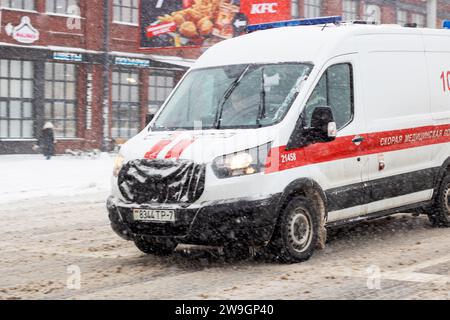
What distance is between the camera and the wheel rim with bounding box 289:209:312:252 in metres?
8.19

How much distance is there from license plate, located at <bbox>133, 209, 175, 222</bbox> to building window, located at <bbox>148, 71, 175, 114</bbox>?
28.1 meters

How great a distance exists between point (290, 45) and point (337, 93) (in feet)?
2.40

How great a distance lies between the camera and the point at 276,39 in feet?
30.3

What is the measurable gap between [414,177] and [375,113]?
1.12 meters

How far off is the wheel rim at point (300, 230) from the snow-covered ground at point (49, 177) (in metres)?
8.78

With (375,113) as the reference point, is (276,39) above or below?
above

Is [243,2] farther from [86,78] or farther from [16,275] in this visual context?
[16,275]

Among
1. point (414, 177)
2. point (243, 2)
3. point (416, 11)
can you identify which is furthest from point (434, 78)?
point (416, 11)

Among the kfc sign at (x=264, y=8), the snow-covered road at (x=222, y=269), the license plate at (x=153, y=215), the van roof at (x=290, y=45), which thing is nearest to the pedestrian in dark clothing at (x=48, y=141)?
the kfc sign at (x=264, y=8)

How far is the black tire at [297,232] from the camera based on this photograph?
26.5 ft

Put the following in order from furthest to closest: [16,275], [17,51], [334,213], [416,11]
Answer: [416,11]
[17,51]
[334,213]
[16,275]

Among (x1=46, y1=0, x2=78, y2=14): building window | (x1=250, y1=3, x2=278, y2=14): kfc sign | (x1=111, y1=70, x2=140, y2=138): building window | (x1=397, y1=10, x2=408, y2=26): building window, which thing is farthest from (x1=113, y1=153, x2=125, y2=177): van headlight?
(x1=397, y1=10, x2=408, y2=26): building window

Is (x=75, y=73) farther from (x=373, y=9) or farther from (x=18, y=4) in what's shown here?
(x=373, y=9)

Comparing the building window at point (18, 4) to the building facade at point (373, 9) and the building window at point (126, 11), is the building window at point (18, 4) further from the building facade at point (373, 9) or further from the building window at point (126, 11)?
the building facade at point (373, 9)
